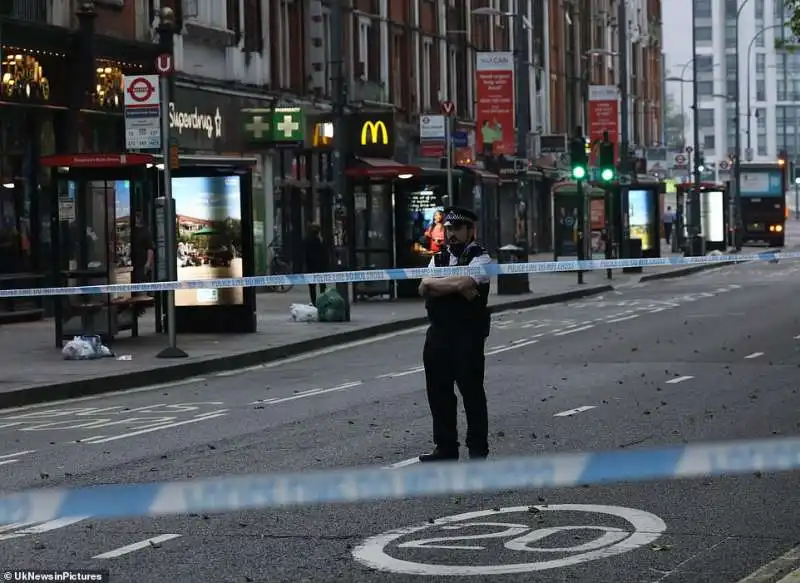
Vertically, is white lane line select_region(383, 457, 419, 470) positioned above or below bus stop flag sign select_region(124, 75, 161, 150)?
below

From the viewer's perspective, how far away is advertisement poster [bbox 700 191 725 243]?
2815 inches

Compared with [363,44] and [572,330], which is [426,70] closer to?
[363,44]

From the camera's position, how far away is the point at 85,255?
24188mm

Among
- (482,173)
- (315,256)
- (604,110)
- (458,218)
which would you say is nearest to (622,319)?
(315,256)

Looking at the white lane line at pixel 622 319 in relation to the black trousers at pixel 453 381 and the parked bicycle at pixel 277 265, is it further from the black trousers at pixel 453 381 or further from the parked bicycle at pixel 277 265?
the black trousers at pixel 453 381

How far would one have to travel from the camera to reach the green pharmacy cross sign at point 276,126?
135ft

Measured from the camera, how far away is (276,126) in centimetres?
4116

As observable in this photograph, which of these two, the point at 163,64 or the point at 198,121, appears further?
the point at 198,121

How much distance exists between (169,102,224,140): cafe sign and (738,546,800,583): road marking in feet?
90.9

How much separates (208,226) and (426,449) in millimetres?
13233

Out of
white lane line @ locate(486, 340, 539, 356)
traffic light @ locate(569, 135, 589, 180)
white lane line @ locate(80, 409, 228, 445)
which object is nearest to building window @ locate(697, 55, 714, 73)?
traffic light @ locate(569, 135, 589, 180)

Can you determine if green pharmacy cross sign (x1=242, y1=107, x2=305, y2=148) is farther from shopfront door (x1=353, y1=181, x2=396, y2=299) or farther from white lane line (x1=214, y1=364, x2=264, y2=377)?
white lane line (x1=214, y1=364, x2=264, y2=377)

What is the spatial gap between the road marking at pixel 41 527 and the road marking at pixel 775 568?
374 centimetres

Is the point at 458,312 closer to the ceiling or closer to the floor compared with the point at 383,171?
closer to the floor
